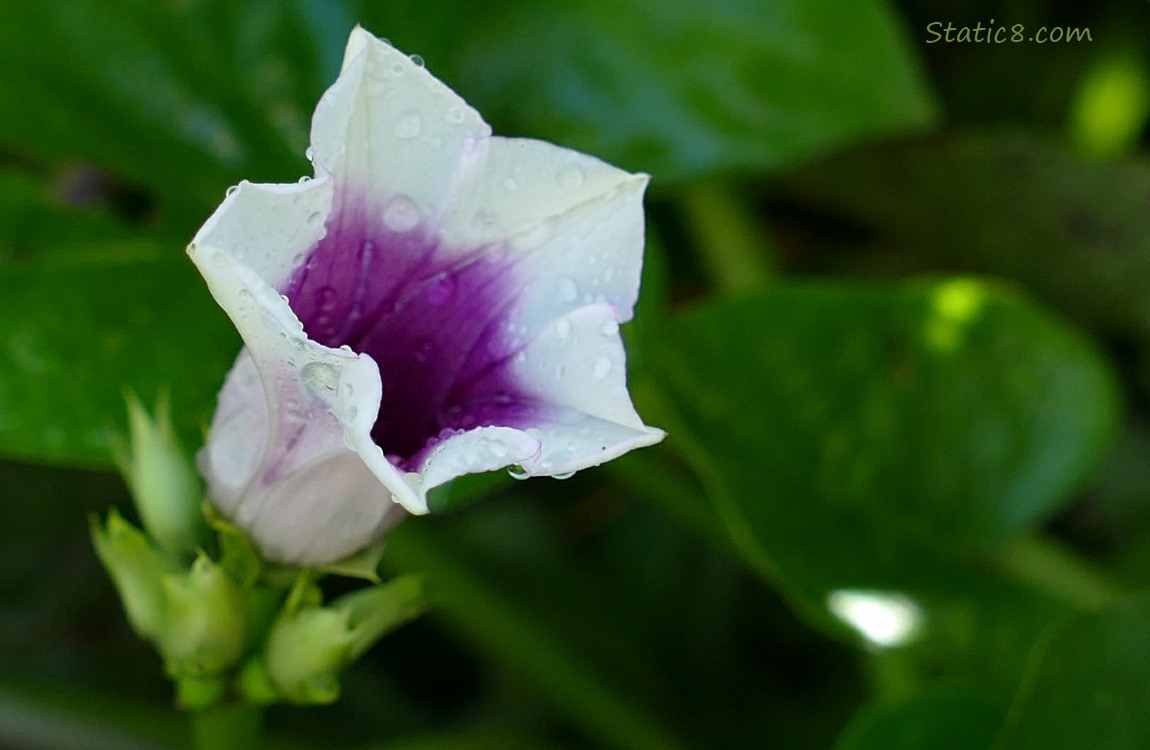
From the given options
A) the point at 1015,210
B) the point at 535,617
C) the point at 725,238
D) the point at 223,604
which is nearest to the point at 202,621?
the point at 223,604

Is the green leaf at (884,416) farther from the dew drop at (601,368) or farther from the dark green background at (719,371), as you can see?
the dew drop at (601,368)

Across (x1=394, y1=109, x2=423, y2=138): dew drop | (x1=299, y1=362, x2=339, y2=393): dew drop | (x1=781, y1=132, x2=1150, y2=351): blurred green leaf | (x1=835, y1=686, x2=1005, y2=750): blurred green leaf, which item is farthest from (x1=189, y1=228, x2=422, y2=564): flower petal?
(x1=781, y1=132, x2=1150, y2=351): blurred green leaf

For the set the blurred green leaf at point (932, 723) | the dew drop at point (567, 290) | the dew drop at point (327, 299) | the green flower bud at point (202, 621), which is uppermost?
the dew drop at point (567, 290)

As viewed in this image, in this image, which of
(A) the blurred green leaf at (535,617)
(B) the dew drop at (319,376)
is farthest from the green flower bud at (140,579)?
(A) the blurred green leaf at (535,617)

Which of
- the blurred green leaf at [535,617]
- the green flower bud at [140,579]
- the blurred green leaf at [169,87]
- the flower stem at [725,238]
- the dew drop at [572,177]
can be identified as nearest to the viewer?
the dew drop at [572,177]

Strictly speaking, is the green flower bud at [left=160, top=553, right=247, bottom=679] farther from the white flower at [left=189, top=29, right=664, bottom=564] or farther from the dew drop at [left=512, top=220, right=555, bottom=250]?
the dew drop at [left=512, top=220, right=555, bottom=250]

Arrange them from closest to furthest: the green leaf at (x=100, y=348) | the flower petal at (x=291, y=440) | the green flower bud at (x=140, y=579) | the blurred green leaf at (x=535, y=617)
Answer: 1. the flower petal at (x=291, y=440)
2. the green flower bud at (x=140, y=579)
3. the green leaf at (x=100, y=348)
4. the blurred green leaf at (x=535, y=617)

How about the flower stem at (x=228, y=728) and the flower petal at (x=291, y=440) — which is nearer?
the flower petal at (x=291, y=440)
